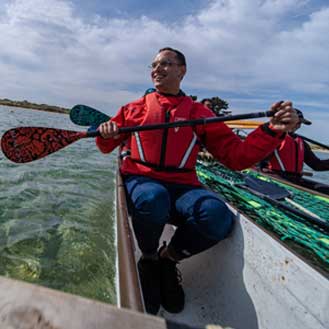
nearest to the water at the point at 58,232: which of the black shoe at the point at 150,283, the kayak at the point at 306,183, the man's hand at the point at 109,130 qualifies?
the black shoe at the point at 150,283

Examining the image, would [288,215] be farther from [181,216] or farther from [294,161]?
[294,161]

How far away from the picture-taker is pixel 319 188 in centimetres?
438

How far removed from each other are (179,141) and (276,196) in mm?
1408

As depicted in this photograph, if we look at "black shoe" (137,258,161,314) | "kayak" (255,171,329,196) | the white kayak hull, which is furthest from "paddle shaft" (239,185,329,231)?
"kayak" (255,171,329,196)

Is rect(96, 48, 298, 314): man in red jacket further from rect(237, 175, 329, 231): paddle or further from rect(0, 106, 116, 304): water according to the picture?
rect(237, 175, 329, 231): paddle

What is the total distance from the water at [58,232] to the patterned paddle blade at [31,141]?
0.94 metres

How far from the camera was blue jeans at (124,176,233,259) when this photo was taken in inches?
71.0

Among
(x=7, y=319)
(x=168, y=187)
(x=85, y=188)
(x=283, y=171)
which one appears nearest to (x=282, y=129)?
(x=168, y=187)

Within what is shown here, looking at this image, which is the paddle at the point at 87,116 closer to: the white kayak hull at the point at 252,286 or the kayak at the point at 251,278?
the kayak at the point at 251,278

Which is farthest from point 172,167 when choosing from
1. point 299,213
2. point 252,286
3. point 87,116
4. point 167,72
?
point 299,213

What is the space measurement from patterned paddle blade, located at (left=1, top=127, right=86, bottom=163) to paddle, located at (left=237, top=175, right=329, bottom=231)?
1929 millimetres

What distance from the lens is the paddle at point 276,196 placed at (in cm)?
236

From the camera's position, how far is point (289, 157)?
454cm

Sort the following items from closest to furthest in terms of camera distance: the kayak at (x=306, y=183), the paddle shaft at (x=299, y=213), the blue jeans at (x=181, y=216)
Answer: the blue jeans at (x=181, y=216), the paddle shaft at (x=299, y=213), the kayak at (x=306, y=183)
